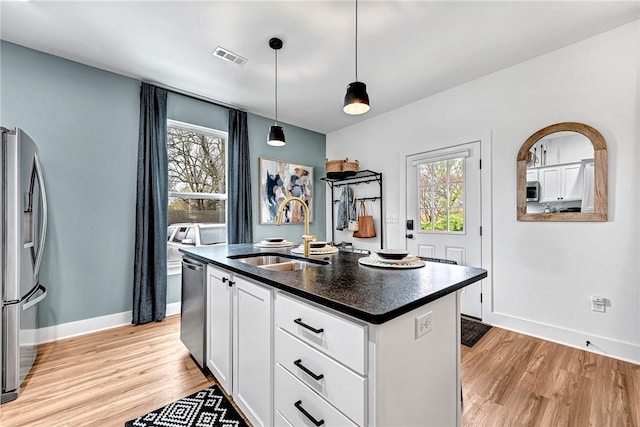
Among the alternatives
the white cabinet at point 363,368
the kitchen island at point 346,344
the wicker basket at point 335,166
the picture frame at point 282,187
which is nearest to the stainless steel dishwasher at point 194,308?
the kitchen island at point 346,344

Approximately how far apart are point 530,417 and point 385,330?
4.82 feet

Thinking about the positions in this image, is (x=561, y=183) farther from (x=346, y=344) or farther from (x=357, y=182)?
(x=346, y=344)

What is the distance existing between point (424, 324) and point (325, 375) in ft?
1.39

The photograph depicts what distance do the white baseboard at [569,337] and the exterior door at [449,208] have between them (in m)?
0.25

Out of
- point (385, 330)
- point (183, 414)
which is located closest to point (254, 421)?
point (183, 414)

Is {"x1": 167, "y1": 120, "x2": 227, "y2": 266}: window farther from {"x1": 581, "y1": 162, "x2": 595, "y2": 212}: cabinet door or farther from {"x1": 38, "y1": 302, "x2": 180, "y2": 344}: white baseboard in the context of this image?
{"x1": 581, "y1": 162, "x2": 595, "y2": 212}: cabinet door

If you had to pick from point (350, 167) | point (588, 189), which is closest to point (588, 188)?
point (588, 189)

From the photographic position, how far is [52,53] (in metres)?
2.61

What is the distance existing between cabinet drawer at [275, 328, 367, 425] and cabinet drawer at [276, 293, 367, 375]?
0.03 m

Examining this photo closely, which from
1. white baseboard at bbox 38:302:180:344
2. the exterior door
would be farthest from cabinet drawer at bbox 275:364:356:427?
white baseboard at bbox 38:302:180:344

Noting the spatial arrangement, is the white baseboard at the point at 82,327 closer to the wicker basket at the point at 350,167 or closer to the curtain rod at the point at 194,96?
the curtain rod at the point at 194,96

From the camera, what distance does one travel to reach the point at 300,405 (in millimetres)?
1135

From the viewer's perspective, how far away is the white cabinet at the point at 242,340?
1.37 m

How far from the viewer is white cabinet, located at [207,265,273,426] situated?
1365 millimetres
